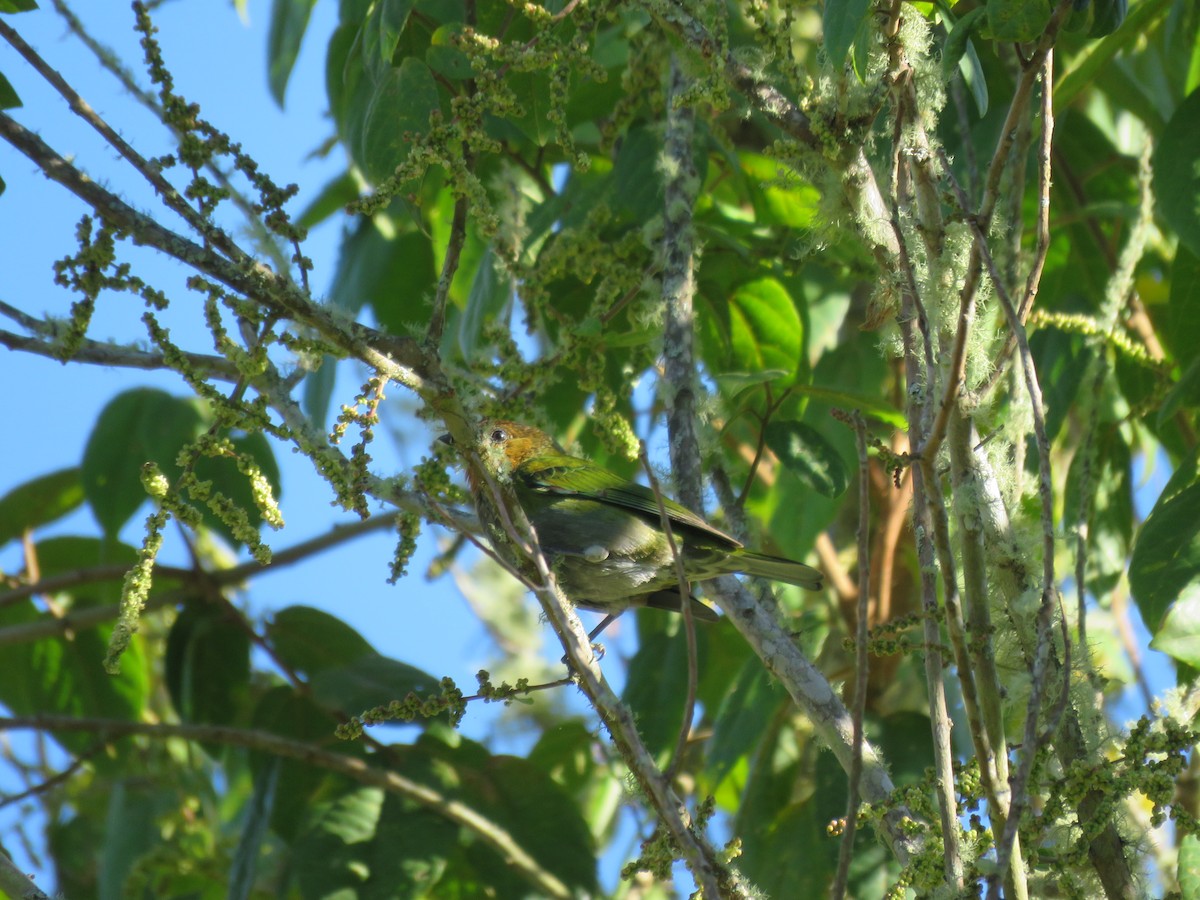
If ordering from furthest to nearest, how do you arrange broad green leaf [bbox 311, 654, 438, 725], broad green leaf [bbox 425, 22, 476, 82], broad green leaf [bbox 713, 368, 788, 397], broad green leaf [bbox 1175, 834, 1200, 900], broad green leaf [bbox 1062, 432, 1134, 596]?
1. broad green leaf [bbox 311, 654, 438, 725]
2. broad green leaf [bbox 1062, 432, 1134, 596]
3. broad green leaf [bbox 713, 368, 788, 397]
4. broad green leaf [bbox 425, 22, 476, 82]
5. broad green leaf [bbox 1175, 834, 1200, 900]

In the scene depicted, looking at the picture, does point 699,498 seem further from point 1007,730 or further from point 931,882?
point 931,882

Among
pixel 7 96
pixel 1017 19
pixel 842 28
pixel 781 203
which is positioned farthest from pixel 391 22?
pixel 781 203

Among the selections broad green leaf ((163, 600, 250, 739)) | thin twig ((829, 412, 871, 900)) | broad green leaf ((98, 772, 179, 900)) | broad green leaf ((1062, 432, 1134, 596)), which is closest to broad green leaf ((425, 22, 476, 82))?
thin twig ((829, 412, 871, 900))

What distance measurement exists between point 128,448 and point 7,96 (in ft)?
7.49

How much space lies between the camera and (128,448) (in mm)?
4664

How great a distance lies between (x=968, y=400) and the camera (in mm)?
2352

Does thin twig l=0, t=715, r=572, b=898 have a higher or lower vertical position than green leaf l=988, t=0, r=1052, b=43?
lower

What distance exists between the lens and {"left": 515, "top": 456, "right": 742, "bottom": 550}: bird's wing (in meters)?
4.00

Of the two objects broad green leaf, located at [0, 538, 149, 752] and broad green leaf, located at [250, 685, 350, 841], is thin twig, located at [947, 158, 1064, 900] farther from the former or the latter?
broad green leaf, located at [0, 538, 149, 752]

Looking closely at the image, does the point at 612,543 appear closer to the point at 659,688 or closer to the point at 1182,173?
the point at 659,688

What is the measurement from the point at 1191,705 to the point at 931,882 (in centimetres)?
83

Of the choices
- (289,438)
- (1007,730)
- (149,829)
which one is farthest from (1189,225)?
(149,829)

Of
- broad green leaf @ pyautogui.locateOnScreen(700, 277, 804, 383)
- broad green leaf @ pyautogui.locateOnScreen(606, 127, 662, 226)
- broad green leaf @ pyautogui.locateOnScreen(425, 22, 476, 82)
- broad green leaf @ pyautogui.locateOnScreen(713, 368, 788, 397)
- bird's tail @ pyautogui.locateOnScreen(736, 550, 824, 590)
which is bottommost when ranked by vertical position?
bird's tail @ pyautogui.locateOnScreen(736, 550, 824, 590)

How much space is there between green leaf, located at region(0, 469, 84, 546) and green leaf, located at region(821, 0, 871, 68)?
3.89 m
